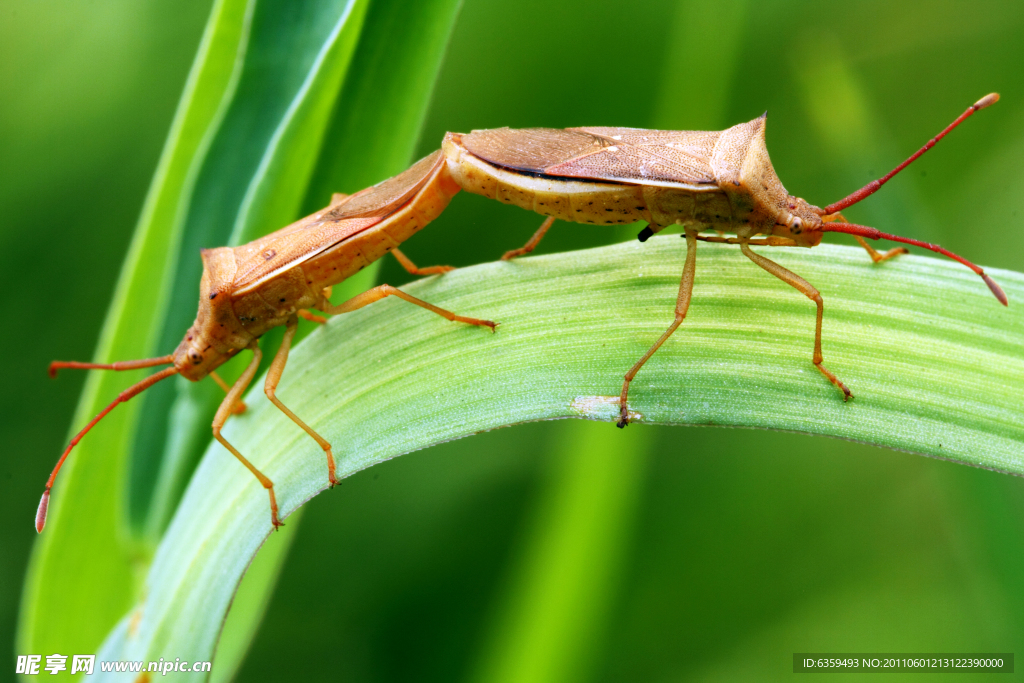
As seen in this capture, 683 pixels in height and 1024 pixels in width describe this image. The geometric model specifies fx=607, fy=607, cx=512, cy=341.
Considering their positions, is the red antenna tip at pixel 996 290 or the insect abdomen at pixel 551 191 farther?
the insect abdomen at pixel 551 191

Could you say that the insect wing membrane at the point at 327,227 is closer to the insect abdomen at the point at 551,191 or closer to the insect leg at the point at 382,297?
the insect abdomen at the point at 551,191

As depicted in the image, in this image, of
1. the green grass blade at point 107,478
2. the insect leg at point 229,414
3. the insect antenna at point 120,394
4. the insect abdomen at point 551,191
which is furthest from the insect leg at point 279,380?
the insect abdomen at point 551,191

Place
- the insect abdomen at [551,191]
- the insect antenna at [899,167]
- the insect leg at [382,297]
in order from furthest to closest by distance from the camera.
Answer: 1. the insect abdomen at [551,191]
2. the insect leg at [382,297]
3. the insect antenna at [899,167]

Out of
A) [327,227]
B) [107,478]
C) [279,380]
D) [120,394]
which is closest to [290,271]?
[327,227]

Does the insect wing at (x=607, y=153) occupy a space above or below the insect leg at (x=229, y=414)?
above

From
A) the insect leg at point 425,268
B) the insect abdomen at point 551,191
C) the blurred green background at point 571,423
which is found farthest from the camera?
the blurred green background at point 571,423

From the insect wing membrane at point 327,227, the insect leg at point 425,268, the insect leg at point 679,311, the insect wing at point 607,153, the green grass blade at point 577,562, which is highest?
the insect wing at point 607,153

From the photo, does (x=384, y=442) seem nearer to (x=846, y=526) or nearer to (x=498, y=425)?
(x=498, y=425)
